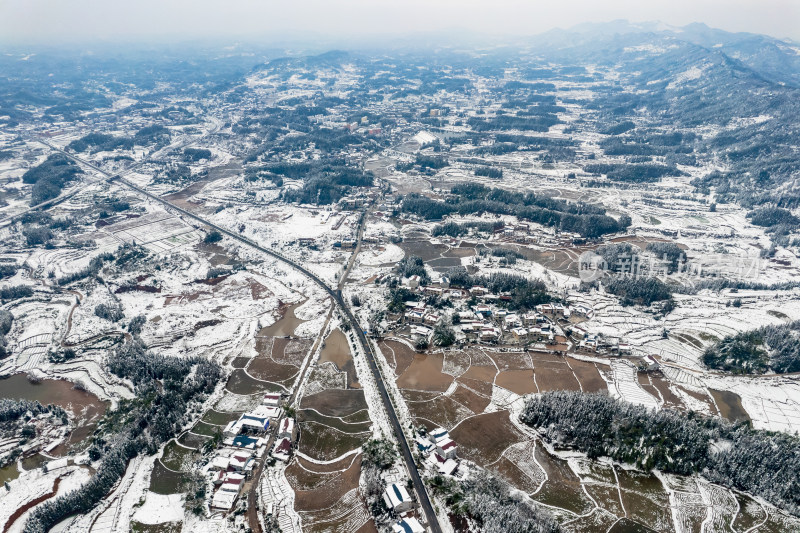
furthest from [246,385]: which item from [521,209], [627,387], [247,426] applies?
[521,209]

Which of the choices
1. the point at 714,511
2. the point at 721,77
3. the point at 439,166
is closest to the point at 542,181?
the point at 439,166

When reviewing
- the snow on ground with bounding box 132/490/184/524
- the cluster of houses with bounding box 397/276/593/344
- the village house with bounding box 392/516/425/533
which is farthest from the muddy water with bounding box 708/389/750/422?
the snow on ground with bounding box 132/490/184/524

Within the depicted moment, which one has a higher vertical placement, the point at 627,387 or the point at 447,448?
the point at 447,448

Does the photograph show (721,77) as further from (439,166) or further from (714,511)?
(714,511)

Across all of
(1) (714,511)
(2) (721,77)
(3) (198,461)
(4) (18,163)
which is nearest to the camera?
(1) (714,511)

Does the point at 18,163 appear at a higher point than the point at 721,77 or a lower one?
lower

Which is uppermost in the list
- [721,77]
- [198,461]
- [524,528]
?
[721,77]

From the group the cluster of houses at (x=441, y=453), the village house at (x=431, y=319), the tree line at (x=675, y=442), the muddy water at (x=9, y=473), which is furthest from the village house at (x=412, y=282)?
the muddy water at (x=9, y=473)

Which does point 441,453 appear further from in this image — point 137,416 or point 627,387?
point 137,416
